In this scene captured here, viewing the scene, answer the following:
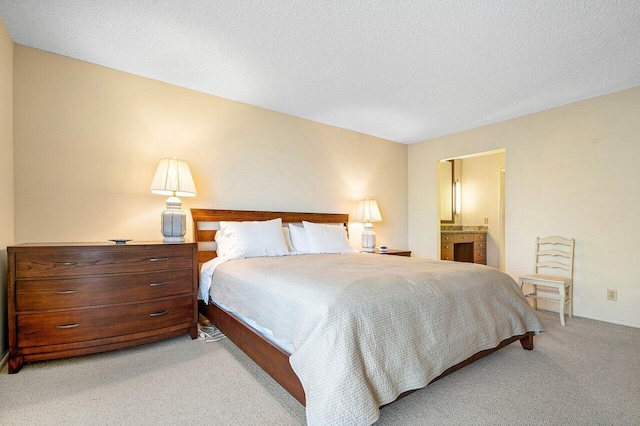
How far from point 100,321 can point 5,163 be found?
4.49 feet

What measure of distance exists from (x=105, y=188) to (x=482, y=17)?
3355mm

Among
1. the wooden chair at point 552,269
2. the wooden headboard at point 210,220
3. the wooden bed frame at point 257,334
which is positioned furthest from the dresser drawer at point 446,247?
the wooden headboard at point 210,220

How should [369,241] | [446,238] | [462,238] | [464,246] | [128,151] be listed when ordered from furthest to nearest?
1. [464,246]
2. [462,238]
3. [446,238]
4. [369,241]
5. [128,151]

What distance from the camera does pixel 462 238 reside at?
525 centimetres

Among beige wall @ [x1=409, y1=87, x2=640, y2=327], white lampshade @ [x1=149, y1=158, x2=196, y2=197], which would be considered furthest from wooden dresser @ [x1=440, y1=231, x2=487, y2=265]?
white lampshade @ [x1=149, y1=158, x2=196, y2=197]

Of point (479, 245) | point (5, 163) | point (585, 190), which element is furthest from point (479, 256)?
point (5, 163)

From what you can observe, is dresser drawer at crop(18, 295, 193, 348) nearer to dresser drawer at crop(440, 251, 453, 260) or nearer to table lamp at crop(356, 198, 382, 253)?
table lamp at crop(356, 198, 382, 253)

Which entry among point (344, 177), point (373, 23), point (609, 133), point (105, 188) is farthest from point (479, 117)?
point (105, 188)

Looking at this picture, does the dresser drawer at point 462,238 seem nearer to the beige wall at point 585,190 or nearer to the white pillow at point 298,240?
the beige wall at point 585,190

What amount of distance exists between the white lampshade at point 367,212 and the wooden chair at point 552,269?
1880 mm

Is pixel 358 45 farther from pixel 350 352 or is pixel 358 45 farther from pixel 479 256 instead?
pixel 479 256

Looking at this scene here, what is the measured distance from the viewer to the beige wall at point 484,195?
5.56 metres

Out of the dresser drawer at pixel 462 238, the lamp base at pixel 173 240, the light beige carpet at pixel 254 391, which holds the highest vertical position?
the lamp base at pixel 173 240

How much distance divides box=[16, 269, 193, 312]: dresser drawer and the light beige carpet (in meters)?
0.44
